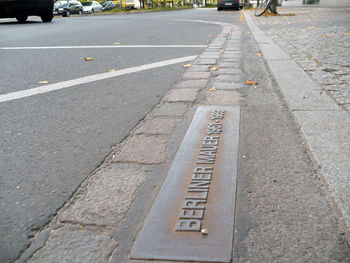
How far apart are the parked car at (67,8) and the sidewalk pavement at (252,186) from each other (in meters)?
26.0

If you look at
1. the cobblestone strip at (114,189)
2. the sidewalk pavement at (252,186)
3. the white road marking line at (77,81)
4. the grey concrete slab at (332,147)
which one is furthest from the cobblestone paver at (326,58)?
the white road marking line at (77,81)

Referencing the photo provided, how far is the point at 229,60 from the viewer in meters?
4.98

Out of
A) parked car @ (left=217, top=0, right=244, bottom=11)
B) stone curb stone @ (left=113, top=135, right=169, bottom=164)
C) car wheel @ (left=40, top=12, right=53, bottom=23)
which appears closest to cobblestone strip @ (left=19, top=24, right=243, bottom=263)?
stone curb stone @ (left=113, top=135, right=169, bottom=164)

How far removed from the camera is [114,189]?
5.65 ft

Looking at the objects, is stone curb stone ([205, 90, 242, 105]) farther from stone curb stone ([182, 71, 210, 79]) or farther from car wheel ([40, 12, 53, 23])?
car wheel ([40, 12, 53, 23])

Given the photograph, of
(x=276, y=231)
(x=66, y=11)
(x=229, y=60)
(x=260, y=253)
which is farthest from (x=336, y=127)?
(x=66, y=11)

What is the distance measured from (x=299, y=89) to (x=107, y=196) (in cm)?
228

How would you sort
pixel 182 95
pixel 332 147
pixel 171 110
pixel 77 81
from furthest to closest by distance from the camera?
pixel 77 81 → pixel 182 95 → pixel 171 110 → pixel 332 147

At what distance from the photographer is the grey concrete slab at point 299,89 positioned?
110 inches

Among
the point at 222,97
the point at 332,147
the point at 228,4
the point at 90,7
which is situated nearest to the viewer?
the point at 332,147

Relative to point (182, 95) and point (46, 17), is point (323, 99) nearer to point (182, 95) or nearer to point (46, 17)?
point (182, 95)

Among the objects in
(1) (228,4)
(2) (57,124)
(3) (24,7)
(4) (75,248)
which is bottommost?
(4) (75,248)

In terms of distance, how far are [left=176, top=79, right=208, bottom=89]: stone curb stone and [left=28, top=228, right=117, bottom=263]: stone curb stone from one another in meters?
2.42

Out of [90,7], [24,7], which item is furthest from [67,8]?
[24,7]
